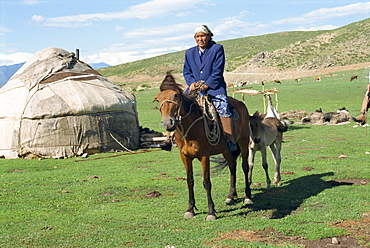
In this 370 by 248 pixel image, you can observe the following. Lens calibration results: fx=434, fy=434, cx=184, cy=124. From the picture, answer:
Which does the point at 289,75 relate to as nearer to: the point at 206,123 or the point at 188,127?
the point at 206,123

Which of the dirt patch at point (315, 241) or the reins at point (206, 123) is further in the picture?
the reins at point (206, 123)

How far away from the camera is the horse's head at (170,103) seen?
6207mm

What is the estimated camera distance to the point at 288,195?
859cm

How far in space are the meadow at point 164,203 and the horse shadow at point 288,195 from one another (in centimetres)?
A: 2

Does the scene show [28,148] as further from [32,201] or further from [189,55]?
[189,55]

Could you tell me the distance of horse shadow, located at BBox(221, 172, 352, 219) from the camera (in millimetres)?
7593

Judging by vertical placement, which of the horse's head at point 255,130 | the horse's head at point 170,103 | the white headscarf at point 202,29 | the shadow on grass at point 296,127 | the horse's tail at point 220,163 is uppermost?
the white headscarf at point 202,29

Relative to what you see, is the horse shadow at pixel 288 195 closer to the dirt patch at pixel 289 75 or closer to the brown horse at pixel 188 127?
the brown horse at pixel 188 127

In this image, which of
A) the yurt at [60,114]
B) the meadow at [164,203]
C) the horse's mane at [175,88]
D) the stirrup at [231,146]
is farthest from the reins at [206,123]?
the yurt at [60,114]

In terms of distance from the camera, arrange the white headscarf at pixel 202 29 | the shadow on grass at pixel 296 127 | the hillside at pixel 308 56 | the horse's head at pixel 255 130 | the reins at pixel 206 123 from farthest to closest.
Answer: the hillside at pixel 308 56 < the shadow on grass at pixel 296 127 < the horse's head at pixel 255 130 < the white headscarf at pixel 202 29 < the reins at pixel 206 123

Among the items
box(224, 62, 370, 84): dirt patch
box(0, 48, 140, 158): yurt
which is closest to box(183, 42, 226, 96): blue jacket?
box(0, 48, 140, 158): yurt

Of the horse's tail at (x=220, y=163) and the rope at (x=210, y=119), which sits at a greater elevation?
the rope at (x=210, y=119)

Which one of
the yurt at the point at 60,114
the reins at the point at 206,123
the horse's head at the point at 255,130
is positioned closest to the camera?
the reins at the point at 206,123

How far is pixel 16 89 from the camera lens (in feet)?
53.6
